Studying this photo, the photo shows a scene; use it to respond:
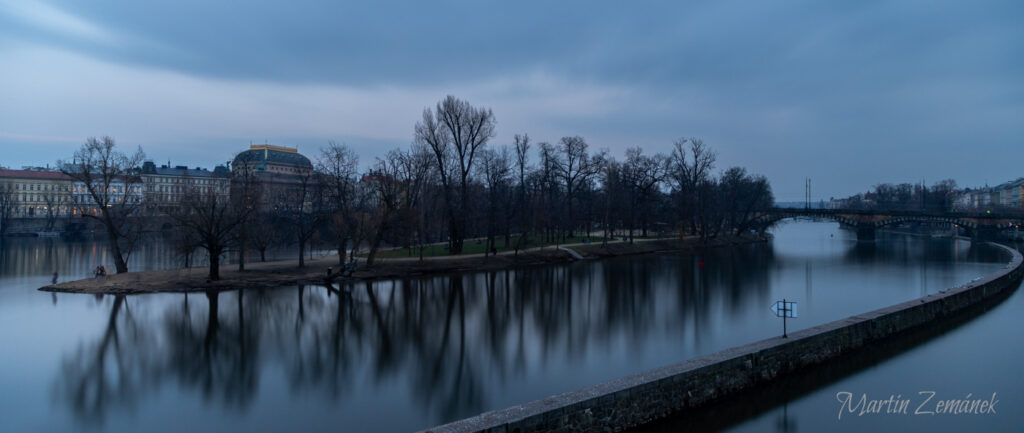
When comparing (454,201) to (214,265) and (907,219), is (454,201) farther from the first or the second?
(907,219)

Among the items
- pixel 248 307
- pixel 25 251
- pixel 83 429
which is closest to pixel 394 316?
pixel 248 307

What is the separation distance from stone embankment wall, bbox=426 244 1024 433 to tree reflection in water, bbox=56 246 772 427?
269 centimetres

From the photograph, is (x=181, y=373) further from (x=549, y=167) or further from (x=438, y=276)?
(x=549, y=167)

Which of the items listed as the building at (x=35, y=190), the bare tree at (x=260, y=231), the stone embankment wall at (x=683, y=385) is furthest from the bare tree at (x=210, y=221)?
the building at (x=35, y=190)

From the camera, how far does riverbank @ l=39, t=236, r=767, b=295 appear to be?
28359 mm

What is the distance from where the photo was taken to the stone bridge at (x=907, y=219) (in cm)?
7100

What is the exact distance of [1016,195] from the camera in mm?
133750

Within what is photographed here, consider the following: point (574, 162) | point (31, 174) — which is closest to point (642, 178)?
point (574, 162)

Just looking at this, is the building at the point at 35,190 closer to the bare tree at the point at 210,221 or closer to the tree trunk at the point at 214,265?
the bare tree at the point at 210,221

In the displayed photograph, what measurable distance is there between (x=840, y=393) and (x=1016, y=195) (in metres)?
167

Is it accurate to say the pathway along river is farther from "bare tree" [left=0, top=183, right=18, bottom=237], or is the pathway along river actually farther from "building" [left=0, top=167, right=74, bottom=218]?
"building" [left=0, top=167, right=74, bottom=218]

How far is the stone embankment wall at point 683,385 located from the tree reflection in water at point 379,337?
2691 millimetres

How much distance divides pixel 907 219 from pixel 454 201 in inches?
2844

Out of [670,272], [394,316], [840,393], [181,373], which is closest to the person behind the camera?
[840,393]
